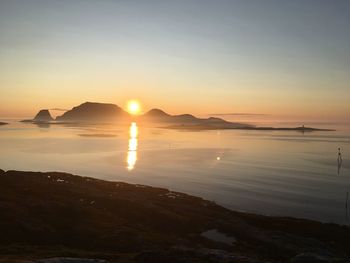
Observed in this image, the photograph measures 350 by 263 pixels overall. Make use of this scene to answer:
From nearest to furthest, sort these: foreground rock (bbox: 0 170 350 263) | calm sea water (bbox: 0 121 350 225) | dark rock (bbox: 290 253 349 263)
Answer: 1. dark rock (bbox: 290 253 349 263)
2. foreground rock (bbox: 0 170 350 263)
3. calm sea water (bbox: 0 121 350 225)

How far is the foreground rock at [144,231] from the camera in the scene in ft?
98.6

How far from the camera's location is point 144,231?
126ft

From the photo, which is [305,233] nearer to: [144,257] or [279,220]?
[279,220]

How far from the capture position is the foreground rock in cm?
3006

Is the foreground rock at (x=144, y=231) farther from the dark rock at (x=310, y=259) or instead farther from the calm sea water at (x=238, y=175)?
the calm sea water at (x=238, y=175)

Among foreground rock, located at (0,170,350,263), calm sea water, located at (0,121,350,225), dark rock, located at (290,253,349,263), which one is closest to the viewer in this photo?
dark rock, located at (290,253,349,263)

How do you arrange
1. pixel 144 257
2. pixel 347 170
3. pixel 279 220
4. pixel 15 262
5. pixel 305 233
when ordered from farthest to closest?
1. pixel 347 170
2. pixel 279 220
3. pixel 305 233
4. pixel 144 257
5. pixel 15 262

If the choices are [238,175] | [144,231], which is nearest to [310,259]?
[144,231]

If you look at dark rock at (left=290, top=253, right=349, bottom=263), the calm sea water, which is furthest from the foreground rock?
the calm sea water

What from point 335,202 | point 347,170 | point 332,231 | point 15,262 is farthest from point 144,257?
point 347,170

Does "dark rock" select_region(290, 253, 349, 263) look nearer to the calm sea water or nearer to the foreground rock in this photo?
the foreground rock

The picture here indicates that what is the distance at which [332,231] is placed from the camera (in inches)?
1556

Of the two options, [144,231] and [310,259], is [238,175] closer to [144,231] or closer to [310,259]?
[144,231]

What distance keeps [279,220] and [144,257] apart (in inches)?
800
